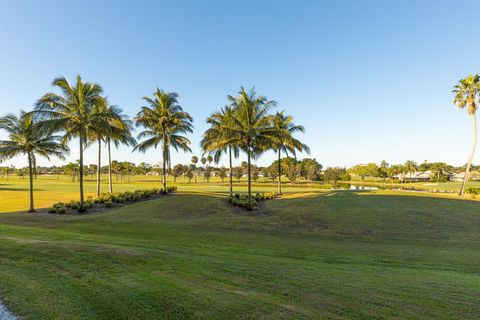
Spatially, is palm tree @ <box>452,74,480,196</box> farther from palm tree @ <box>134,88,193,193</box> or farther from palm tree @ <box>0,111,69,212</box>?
palm tree @ <box>0,111,69,212</box>

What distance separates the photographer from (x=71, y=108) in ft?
74.3

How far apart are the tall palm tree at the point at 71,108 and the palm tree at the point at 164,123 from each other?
26.4ft

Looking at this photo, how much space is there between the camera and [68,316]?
4.08 meters

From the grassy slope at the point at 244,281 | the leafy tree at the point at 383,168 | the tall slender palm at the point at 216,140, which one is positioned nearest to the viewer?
the grassy slope at the point at 244,281

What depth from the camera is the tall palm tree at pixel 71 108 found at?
2192 cm

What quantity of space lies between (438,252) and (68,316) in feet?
44.4

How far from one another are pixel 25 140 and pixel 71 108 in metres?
6.28

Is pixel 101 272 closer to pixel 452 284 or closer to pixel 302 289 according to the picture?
pixel 302 289

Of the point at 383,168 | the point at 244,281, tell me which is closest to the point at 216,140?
the point at 244,281

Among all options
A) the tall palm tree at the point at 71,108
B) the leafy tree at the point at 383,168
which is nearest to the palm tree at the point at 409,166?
the leafy tree at the point at 383,168

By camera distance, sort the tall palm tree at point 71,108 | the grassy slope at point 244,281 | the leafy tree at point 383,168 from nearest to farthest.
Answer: the grassy slope at point 244,281, the tall palm tree at point 71,108, the leafy tree at point 383,168

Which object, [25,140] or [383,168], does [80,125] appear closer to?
[25,140]

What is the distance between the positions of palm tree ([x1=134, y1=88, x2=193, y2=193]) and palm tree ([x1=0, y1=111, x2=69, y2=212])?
9.51 metres

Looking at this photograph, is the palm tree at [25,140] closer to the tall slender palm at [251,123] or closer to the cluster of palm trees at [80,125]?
the cluster of palm trees at [80,125]
